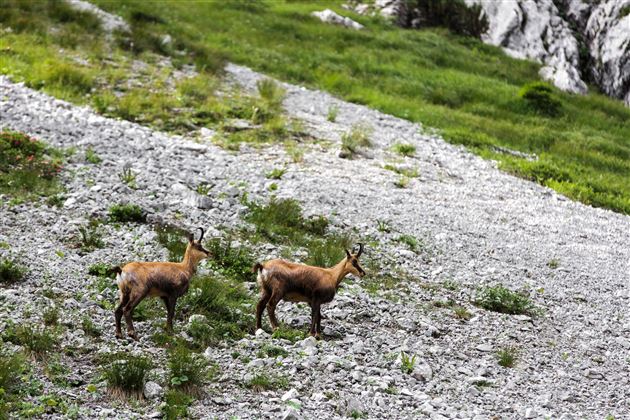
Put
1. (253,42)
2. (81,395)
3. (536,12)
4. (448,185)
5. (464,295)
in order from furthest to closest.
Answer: (536,12) < (253,42) < (448,185) < (464,295) < (81,395)

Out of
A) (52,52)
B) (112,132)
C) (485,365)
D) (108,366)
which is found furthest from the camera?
(52,52)

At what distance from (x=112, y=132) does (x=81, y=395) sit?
1286cm

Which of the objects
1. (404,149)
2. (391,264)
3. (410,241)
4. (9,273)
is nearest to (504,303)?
(391,264)

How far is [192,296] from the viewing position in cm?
1139

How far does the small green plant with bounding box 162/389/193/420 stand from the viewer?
8.27 m

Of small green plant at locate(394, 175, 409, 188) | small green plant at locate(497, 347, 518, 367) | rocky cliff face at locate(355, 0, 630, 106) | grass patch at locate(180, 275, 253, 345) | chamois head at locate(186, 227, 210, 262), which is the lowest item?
small green plant at locate(394, 175, 409, 188)

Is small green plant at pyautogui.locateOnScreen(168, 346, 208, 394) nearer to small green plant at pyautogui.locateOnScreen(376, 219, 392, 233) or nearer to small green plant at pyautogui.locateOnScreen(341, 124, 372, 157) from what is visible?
small green plant at pyautogui.locateOnScreen(376, 219, 392, 233)

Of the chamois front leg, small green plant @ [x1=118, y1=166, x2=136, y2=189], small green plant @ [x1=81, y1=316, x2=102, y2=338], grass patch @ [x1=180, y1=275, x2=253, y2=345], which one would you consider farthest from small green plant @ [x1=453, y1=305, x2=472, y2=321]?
small green plant @ [x1=118, y1=166, x2=136, y2=189]

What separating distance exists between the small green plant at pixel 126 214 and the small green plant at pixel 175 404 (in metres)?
6.55

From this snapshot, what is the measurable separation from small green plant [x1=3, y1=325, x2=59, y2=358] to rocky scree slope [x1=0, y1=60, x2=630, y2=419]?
0.32 meters

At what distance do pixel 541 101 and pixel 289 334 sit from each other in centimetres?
2778

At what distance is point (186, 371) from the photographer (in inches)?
357

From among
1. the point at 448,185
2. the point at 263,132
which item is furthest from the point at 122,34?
the point at 448,185

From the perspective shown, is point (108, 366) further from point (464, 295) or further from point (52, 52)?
point (52, 52)
